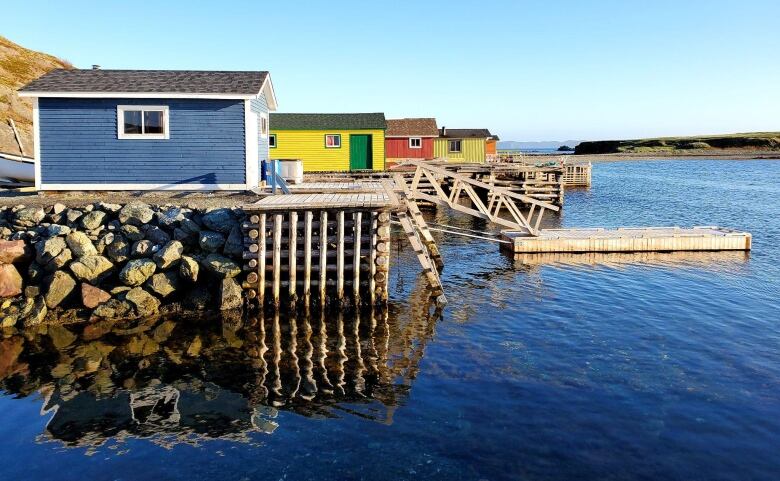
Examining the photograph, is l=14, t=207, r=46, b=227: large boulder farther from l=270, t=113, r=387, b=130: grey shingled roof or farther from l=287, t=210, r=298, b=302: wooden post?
l=270, t=113, r=387, b=130: grey shingled roof

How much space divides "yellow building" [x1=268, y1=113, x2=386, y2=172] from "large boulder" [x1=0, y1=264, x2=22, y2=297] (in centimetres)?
2586

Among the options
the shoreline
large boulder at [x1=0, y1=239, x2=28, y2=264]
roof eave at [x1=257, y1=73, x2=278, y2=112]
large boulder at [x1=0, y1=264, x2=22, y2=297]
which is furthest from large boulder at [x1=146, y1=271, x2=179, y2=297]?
the shoreline

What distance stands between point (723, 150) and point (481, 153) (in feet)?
314

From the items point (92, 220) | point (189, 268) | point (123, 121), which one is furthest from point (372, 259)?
point (123, 121)

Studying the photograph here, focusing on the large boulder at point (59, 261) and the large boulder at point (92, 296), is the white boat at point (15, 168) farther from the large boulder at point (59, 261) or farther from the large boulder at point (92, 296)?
the large boulder at point (92, 296)

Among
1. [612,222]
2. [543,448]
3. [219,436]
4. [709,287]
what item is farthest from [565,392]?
[612,222]

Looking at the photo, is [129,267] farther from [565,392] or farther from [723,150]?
[723,150]

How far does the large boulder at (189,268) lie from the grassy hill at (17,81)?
26.0 metres

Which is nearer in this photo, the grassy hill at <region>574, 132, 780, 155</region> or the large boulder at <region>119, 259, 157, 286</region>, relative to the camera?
the large boulder at <region>119, 259, 157, 286</region>

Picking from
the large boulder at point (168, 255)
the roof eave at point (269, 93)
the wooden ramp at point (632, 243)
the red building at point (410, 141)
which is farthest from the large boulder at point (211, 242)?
the red building at point (410, 141)

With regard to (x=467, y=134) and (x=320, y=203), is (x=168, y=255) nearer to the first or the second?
(x=320, y=203)

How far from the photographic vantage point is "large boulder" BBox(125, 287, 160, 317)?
14156 millimetres

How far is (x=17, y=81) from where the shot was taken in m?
48.2

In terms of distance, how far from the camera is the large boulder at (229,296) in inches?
571
